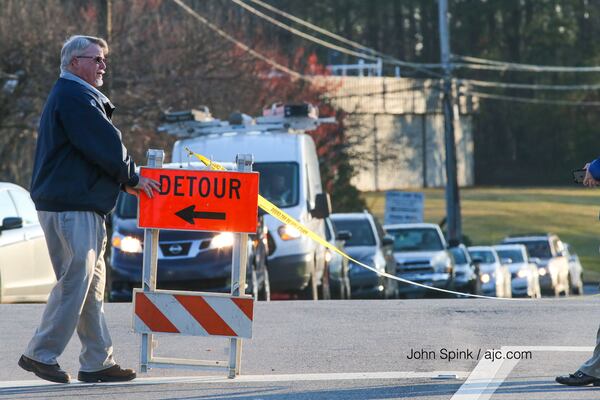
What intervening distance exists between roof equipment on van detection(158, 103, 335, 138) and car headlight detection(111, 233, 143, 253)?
124 inches

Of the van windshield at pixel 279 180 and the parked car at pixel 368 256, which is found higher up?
the van windshield at pixel 279 180

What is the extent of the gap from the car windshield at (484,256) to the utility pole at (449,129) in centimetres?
622

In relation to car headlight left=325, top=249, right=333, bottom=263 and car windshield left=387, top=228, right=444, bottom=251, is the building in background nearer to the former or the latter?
car windshield left=387, top=228, right=444, bottom=251

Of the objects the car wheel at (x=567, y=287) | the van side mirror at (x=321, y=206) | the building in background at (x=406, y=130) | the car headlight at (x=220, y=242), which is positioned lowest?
the car wheel at (x=567, y=287)

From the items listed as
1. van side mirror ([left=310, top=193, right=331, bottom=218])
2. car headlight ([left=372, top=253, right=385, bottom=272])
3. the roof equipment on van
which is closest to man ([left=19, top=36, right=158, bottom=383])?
van side mirror ([left=310, top=193, right=331, bottom=218])

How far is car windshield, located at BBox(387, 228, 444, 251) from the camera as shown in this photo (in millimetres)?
29891

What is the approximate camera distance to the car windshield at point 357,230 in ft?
85.9

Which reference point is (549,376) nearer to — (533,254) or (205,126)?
(205,126)

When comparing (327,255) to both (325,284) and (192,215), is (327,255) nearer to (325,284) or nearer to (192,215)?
(325,284)

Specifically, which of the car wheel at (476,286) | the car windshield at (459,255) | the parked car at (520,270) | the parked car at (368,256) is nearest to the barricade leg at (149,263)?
the parked car at (368,256)

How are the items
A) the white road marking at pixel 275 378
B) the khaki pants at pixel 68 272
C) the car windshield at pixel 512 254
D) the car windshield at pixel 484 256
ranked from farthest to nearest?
the car windshield at pixel 512 254
the car windshield at pixel 484 256
the white road marking at pixel 275 378
the khaki pants at pixel 68 272

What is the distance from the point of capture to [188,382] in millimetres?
9055

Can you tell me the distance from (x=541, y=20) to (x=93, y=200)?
78809mm

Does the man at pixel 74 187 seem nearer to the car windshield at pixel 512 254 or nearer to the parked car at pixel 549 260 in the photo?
the car windshield at pixel 512 254
